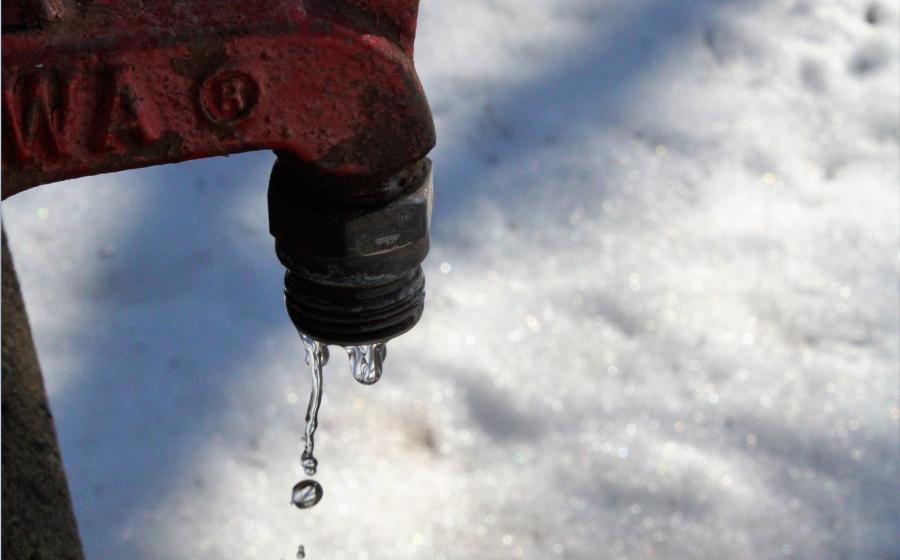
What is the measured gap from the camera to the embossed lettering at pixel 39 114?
66 centimetres

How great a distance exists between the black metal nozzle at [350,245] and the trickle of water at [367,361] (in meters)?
0.11

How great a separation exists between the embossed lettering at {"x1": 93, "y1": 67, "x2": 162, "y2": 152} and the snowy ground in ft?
2.55

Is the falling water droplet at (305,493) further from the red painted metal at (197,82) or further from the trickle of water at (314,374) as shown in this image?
the red painted metal at (197,82)

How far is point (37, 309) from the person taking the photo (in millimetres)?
1640

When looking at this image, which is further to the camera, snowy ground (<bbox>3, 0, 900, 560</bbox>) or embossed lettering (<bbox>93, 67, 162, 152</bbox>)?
snowy ground (<bbox>3, 0, 900, 560</bbox>)

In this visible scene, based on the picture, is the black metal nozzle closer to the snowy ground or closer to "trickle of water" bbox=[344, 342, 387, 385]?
"trickle of water" bbox=[344, 342, 387, 385]

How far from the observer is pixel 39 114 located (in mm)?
669

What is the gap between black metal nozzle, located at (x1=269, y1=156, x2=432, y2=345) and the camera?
0.82 m

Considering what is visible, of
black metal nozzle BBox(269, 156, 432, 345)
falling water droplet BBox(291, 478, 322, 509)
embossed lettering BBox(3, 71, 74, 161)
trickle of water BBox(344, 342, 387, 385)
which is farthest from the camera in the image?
falling water droplet BBox(291, 478, 322, 509)

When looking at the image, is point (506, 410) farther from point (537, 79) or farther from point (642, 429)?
point (537, 79)

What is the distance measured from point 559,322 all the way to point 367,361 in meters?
0.68

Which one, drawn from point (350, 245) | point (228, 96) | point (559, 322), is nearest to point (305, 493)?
point (559, 322)

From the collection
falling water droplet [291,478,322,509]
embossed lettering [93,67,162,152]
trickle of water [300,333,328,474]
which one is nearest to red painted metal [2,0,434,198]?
embossed lettering [93,67,162,152]

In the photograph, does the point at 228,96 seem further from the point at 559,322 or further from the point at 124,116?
the point at 559,322
